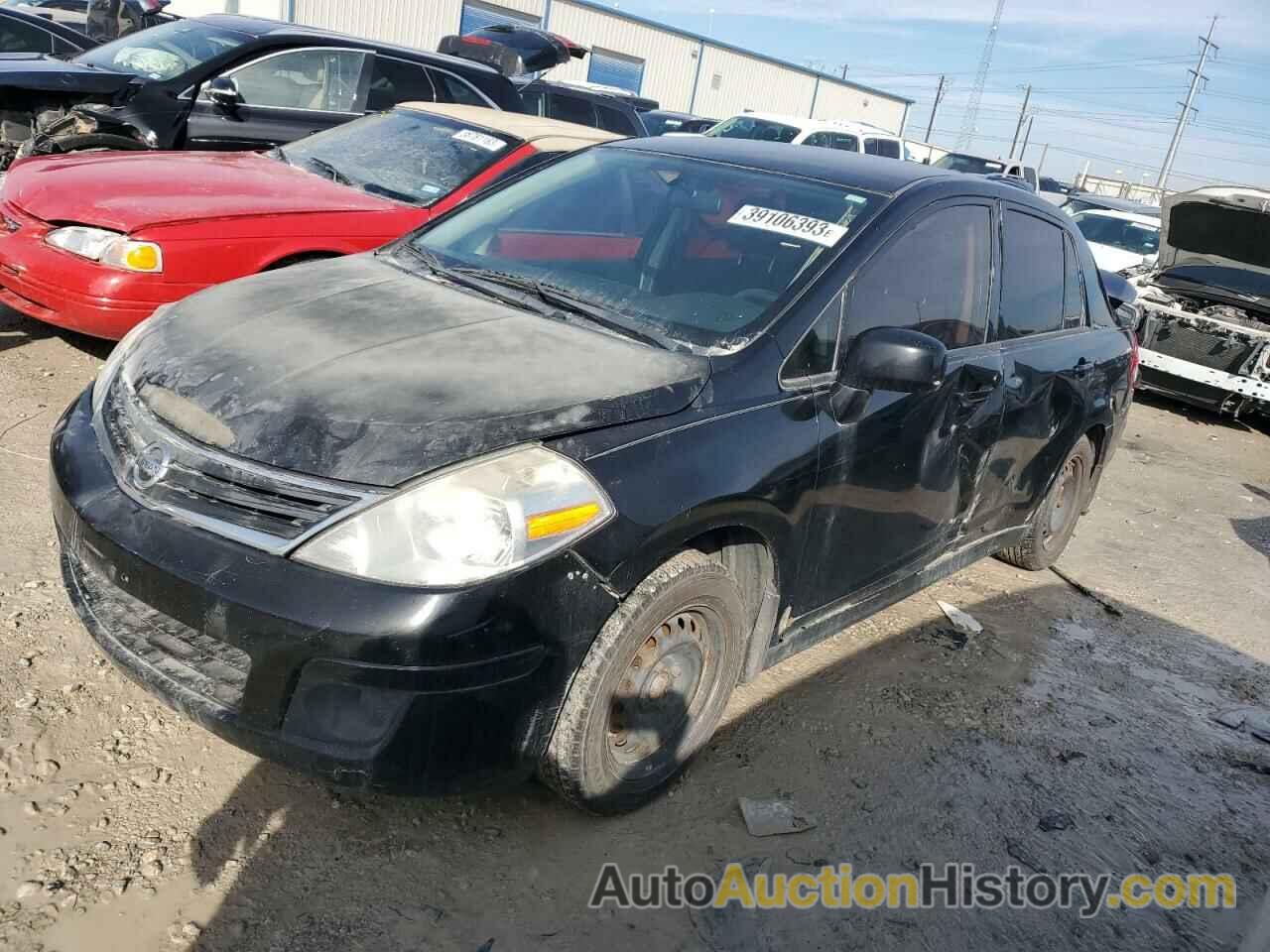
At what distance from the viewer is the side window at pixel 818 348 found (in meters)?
2.75

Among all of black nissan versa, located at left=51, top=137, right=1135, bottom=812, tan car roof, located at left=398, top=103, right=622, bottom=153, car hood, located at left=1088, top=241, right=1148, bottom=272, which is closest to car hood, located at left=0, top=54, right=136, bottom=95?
tan car roof, located at left=398, top=103, right=622, bottom=153

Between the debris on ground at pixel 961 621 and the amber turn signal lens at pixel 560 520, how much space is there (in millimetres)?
2534

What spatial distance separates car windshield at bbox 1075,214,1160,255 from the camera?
46.1 ft

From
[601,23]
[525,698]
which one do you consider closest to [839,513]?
[525,698]

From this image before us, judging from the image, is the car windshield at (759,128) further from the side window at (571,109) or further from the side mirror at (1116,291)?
the side mirror at (1116,291)

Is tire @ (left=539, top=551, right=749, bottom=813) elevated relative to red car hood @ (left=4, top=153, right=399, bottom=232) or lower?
lower

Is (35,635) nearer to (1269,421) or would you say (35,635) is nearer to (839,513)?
(839,513)

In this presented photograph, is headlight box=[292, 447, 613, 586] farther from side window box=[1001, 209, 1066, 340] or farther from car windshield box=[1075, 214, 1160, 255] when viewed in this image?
car windshield box=[1075, 214, 1160, 255]

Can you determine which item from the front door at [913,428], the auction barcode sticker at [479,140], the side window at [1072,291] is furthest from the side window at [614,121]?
the front door at [913,428]

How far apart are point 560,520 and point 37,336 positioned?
465 centimetres

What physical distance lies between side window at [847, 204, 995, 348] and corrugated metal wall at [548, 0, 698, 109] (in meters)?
32.6

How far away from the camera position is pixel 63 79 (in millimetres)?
6250

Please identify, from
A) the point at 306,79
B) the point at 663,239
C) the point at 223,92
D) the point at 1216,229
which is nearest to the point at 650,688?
the point at 663,239

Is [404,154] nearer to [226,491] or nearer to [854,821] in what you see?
[226,491]
